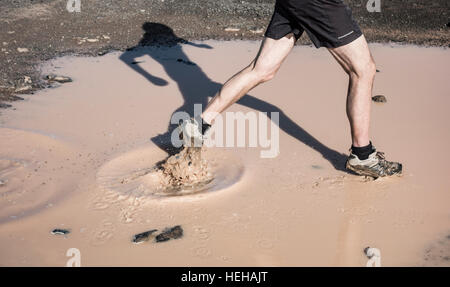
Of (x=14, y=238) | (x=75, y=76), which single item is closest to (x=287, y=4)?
(x=14, y=238)

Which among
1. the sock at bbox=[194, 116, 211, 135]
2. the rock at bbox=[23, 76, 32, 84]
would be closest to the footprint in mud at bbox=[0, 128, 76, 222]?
the sock at bbox=[194, 116, 211, 135]

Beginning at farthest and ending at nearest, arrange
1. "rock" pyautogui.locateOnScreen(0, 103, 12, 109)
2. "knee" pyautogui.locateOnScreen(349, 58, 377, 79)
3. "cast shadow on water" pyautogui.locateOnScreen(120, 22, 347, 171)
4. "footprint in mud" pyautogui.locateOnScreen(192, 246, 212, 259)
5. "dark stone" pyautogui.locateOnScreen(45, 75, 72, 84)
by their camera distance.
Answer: "dark stone" pyautogui.locateOnScreen(45, 75, 72, 84) < "rock" pyautogui.locateOnScreen(0, 103, 12, 109) < "cast shadow on water" pyautogui.locateOnScreen(120, 22, 347, 171) < "knee" pyautogui.locateOnScreen(349, 58, 377, 79) < "footprint in mud" pyautogui.locateOnScreen(192, 246, 212, 259)

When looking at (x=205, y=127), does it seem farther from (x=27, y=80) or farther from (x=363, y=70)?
(x=27, y=80)

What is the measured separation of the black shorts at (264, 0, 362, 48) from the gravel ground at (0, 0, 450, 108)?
3.23 m

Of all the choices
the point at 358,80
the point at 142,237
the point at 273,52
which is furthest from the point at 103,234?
the point at 358,80

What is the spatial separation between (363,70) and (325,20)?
0.39 metres

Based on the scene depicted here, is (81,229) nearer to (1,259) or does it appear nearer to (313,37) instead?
(1,259)

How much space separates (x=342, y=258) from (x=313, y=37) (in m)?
1.32

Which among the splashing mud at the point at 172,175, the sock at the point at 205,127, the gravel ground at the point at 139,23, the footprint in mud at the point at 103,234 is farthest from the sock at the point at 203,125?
the gravel ground at the point at 139,23

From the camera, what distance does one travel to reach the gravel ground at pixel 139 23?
19.9 feet

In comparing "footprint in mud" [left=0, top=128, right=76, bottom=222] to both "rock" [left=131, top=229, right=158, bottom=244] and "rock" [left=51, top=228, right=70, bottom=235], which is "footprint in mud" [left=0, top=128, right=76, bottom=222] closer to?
"rock" [left=51, top=228, right=70, bottom=235]

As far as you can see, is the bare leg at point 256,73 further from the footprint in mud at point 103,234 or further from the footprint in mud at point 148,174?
the footprint in mud at point 103,234

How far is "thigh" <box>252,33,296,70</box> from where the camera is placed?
10.2ft

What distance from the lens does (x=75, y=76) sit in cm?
514
